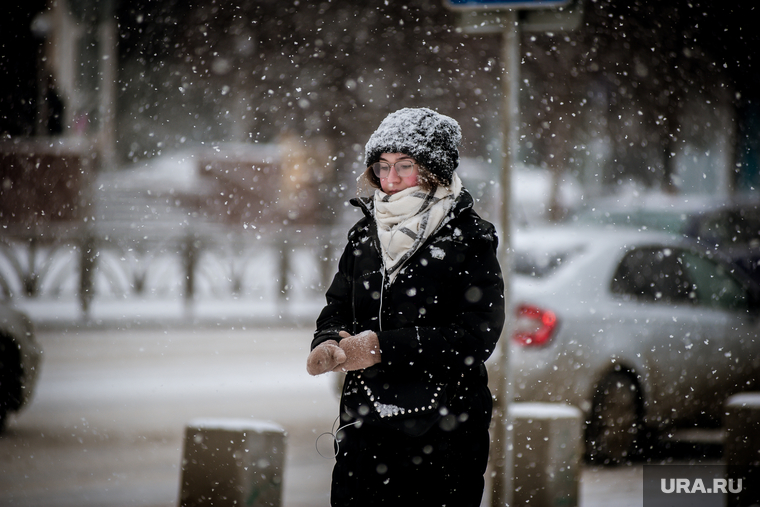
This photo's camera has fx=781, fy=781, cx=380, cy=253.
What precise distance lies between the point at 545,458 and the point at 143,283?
37.3ft

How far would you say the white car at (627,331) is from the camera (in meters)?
5.22

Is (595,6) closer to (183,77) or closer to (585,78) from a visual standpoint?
(585,78)

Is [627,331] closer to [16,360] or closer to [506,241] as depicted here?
[506,241]

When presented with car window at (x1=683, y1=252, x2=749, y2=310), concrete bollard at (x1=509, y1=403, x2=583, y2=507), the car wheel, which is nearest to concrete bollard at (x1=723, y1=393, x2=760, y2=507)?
concrete bollard at (x1=509, y1=403, x2=583, y2=507)

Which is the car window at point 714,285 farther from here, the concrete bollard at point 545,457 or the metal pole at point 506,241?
the metal pole at point 506,241

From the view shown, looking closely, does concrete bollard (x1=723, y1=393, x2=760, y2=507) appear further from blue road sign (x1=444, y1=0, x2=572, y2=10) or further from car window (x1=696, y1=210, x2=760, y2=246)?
car window (x1=696, y1=210, x2=760, y2=246)

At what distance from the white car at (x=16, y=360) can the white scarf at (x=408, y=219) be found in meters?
4.19

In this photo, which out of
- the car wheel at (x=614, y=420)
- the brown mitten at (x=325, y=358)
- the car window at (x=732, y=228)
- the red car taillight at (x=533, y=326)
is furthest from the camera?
the car window at (x=732, y=228)

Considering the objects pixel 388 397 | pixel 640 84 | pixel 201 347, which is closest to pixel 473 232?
pixel 388 397

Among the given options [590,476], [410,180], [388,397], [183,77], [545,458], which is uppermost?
[183,77]

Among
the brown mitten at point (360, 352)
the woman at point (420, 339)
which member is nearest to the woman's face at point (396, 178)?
the woman at point (420, 339)

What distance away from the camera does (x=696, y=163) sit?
2773 cm

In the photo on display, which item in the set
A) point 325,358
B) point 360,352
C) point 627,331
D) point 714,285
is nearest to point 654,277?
point 627,331

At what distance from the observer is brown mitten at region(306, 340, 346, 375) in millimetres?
2246
